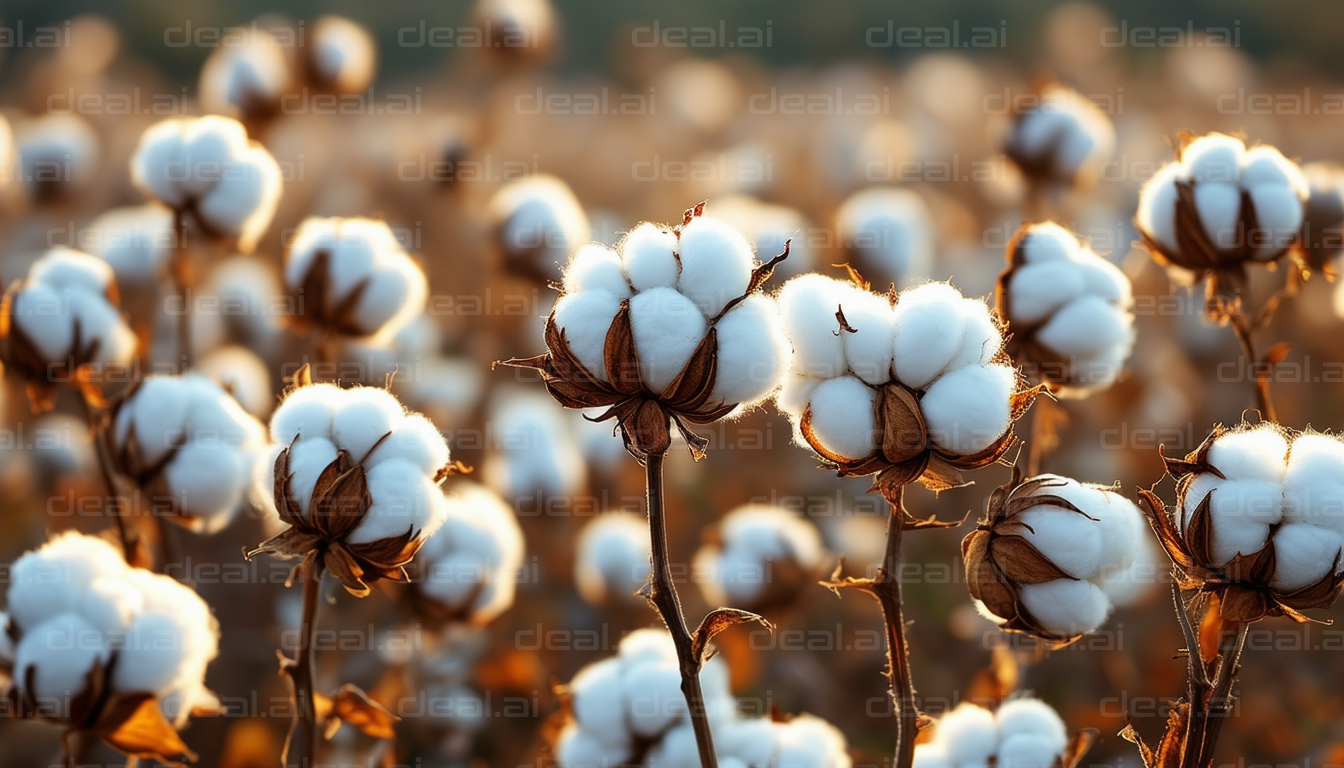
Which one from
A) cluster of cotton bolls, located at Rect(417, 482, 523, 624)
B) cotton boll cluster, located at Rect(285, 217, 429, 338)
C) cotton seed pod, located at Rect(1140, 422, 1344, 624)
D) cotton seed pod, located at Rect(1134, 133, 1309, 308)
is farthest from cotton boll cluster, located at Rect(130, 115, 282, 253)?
cotton seed pod, located at Rect(1140, 422, 1344, 624)

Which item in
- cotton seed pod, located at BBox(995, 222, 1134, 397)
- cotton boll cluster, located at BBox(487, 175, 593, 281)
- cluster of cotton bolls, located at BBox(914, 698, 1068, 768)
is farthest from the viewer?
cotton boll cluster, located at BBox(487, 175, 593, 281)

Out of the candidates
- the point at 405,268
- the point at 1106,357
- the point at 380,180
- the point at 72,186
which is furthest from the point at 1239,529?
the point at 380,180

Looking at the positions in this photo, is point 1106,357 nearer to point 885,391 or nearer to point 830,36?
point 885,391

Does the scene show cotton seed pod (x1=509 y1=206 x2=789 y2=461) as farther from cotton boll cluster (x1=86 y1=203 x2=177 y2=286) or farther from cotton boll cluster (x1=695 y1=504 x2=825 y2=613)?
cotton boll cluster (x1=86 y1=203 x2=177 y2=286)

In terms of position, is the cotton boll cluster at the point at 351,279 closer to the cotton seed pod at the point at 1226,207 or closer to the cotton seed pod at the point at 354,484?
the cotton seed pod at the point at 354,484

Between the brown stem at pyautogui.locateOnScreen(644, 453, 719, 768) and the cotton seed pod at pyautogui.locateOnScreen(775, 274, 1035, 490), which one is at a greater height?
the cotton seed pod at pyautogui.locateOnScreen(775, 274, 1035, 490)

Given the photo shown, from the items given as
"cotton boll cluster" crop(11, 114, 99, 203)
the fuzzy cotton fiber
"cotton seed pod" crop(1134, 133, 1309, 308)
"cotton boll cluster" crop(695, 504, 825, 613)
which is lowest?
"cotton boll cluster" crop(695, 504, 825, 613)
